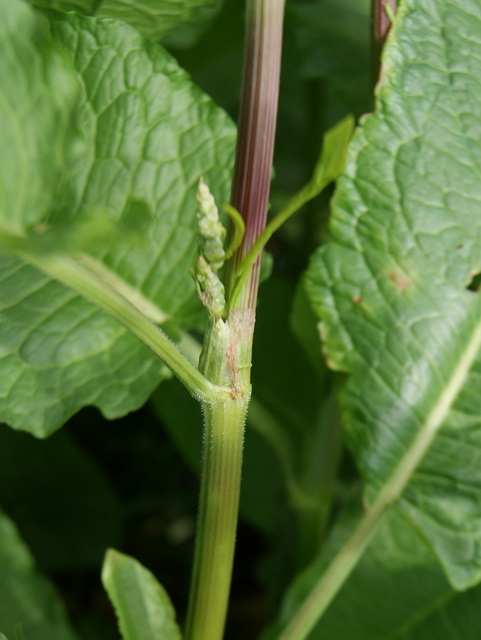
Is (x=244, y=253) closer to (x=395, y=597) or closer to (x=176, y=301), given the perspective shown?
(x=176, y=301)

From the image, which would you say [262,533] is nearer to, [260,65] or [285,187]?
[285,187]

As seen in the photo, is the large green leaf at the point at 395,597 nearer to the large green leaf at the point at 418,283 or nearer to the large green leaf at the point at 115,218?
the large green leaf at the point at 418,283

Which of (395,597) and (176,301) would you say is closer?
(176,301)

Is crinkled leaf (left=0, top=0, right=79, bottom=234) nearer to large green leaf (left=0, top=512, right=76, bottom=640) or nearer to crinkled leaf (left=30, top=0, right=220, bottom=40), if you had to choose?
crinkled leaf (left=30, top=0, right=220, bottom=40)

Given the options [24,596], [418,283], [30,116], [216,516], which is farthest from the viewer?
[24,596]

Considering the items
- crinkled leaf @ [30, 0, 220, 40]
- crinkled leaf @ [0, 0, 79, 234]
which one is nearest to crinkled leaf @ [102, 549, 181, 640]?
crinkled leaf @ [0, 0, 79, 234]

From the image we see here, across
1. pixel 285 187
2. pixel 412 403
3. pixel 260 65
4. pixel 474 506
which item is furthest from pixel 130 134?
pixel 285 187

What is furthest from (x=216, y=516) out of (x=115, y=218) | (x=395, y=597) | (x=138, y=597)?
(x=395, y=597)

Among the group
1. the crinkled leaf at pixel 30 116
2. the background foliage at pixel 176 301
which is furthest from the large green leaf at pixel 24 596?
the crinkled leaf at pixel 30 116
